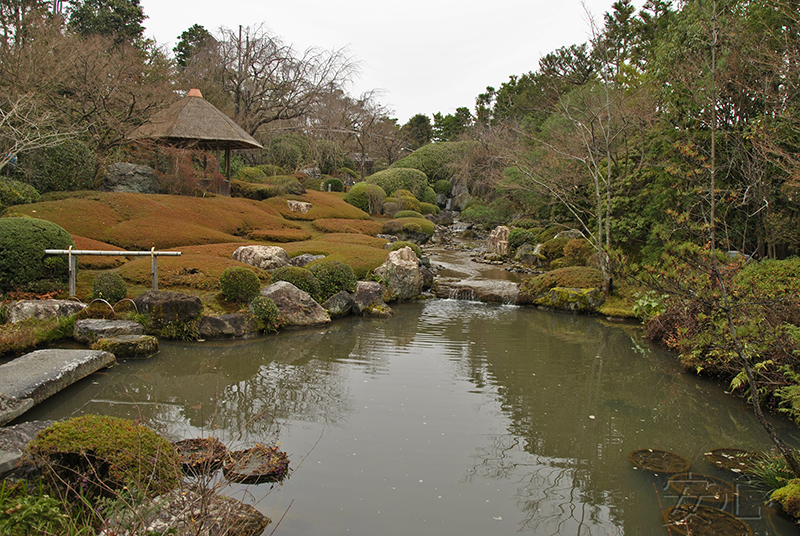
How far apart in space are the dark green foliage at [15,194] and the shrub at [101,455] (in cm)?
1121

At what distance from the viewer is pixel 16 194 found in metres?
13.0

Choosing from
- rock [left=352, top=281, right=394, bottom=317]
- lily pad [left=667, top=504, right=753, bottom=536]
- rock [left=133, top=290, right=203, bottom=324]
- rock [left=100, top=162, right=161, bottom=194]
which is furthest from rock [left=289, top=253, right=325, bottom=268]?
lily pad [left=667, top=504, right=753, bottom=536]

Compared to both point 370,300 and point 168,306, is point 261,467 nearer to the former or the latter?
point 168,306

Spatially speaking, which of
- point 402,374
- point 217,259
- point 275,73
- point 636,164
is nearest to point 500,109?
point 275,73

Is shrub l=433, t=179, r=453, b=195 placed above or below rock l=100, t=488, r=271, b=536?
above

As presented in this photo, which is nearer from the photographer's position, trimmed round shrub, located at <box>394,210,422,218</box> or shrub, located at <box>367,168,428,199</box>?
trimmed round shrub, located at <box>394,210,422,218</box>

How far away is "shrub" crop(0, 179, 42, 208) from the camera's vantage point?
12.7m

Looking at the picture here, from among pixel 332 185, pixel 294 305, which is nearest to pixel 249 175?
pixel 332 185

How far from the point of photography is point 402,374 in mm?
7738

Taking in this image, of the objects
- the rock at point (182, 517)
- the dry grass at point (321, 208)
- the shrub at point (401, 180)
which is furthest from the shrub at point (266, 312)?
the shrub at point (401, 180)

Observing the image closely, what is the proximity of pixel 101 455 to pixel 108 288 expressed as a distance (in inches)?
254

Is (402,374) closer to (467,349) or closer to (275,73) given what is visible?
(467,349)

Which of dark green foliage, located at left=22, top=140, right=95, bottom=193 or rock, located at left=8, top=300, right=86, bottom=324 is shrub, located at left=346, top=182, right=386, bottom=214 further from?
rock, located at left=8, top=300, right=86, bottom=324

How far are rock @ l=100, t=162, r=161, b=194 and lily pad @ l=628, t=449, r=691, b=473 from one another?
17.8 metres
